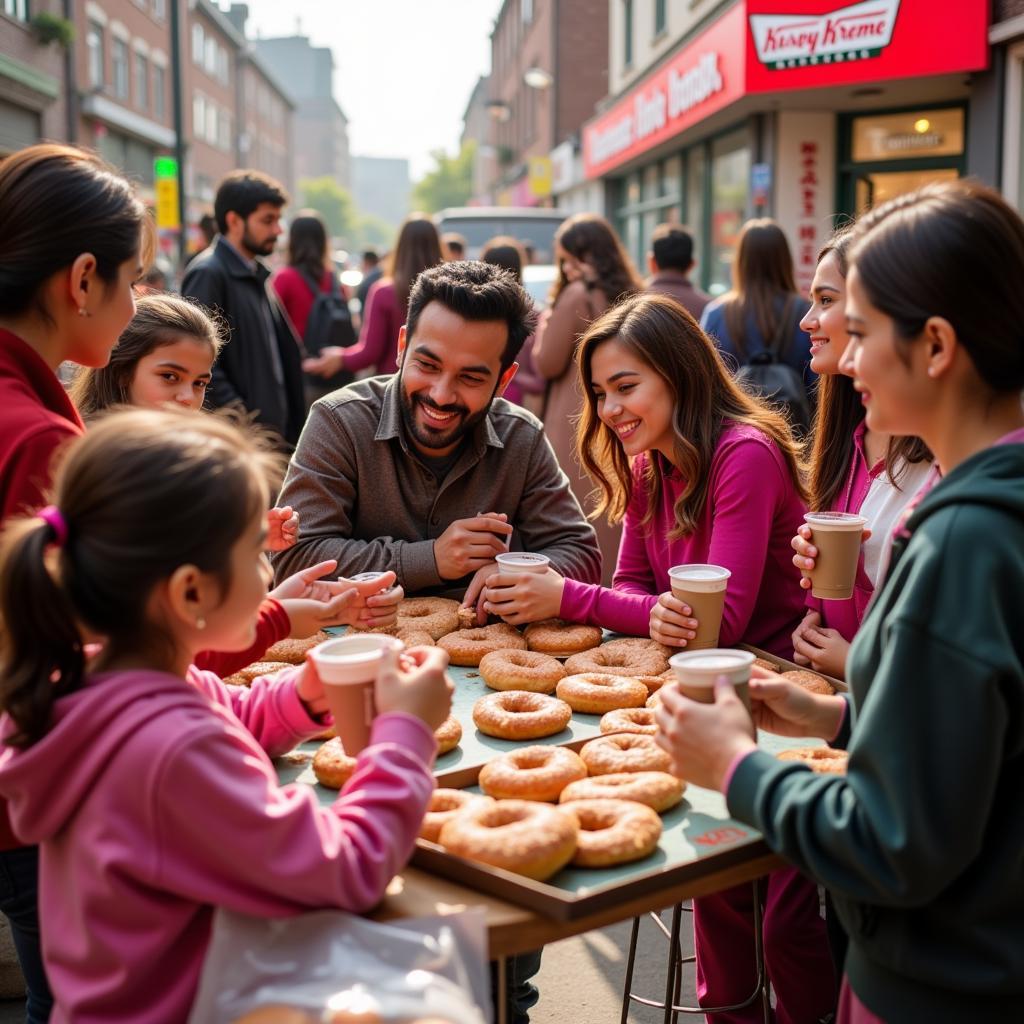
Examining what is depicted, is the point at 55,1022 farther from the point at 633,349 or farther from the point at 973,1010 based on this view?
the point at 633,349

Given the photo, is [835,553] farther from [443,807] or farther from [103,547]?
[103,547]

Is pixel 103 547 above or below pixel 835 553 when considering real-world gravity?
above

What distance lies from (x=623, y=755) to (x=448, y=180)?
270 feet

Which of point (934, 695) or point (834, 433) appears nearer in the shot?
point (934, 695)

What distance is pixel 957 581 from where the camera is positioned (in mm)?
1473

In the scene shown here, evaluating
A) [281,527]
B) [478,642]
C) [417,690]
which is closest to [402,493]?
[281,527]

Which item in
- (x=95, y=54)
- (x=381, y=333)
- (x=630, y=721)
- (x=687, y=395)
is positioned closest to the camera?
(x=630, y=721)

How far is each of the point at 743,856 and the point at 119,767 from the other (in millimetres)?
938

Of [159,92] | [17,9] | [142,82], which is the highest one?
[159,92]

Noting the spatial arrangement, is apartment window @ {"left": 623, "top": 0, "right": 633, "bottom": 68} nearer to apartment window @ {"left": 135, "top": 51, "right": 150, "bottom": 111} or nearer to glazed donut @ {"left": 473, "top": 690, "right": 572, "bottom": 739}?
apartment window @ {"left": 135, "top": 51, "right": 150, "bottom": 111}

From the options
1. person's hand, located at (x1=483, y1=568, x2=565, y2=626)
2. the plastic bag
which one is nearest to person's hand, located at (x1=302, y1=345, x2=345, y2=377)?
person's hand, located at (x1=483, y1=568, x2=565, y2=626)

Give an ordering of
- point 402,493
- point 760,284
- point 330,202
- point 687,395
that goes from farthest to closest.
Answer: point 330,202
point 760,284
point 402,493
point 687,395

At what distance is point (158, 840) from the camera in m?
1.47

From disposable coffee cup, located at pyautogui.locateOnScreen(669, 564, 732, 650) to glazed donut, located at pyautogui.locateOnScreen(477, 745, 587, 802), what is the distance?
0.69m
